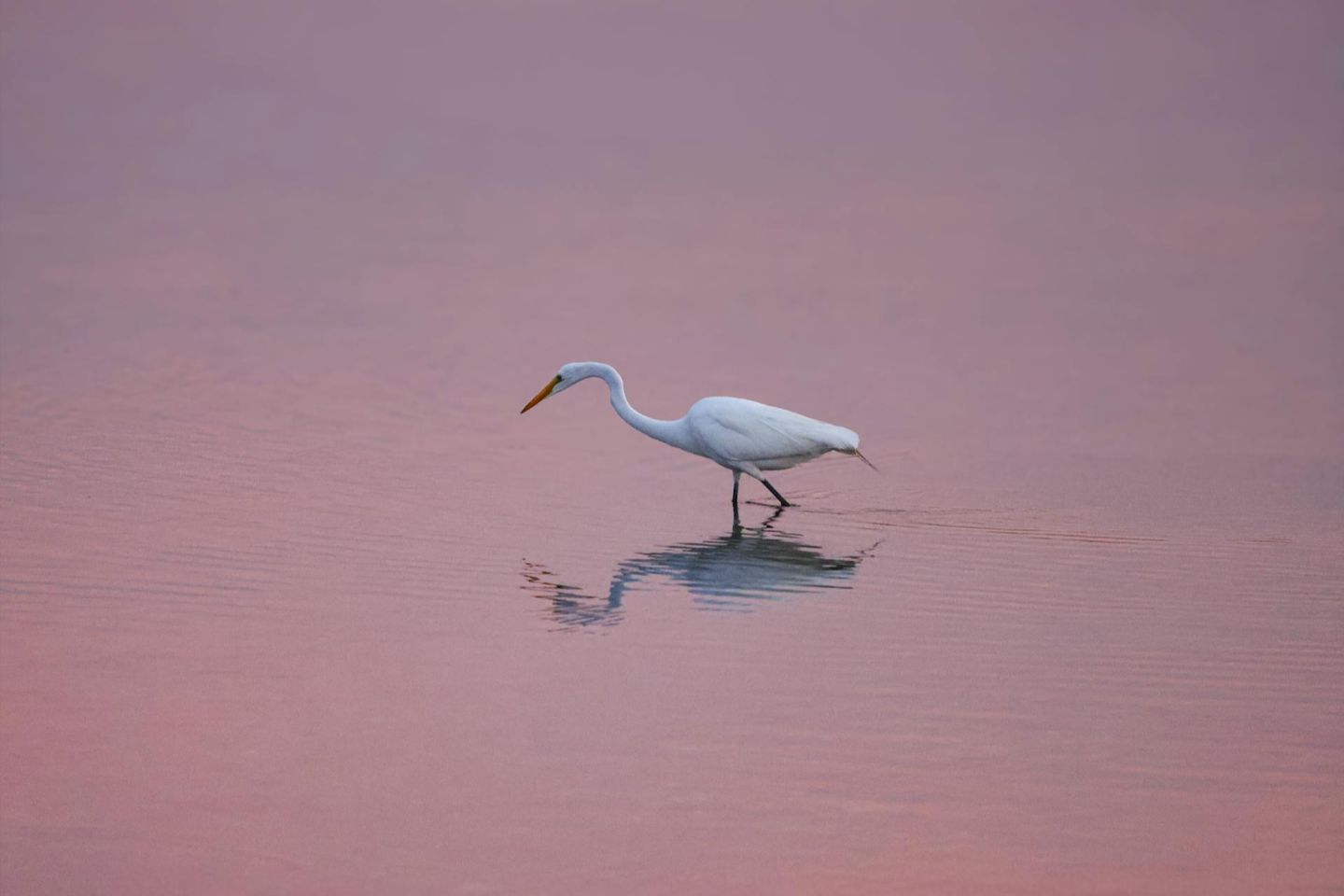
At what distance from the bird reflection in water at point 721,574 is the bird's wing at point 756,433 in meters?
0.77

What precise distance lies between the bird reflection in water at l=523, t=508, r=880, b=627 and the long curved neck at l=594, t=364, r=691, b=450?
1189 millimetres

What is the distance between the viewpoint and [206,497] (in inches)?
344

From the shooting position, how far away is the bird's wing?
372 inches

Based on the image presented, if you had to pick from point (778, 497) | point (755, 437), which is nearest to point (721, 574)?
point (755, 437)

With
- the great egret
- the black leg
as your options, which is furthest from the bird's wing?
the black leg

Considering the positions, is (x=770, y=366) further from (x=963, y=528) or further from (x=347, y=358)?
(x=963, y=528)

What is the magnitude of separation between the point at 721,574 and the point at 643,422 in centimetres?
263

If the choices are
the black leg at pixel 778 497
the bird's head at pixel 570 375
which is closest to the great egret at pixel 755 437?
the black leg at pixel 778 497

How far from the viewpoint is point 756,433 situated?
9.44 m

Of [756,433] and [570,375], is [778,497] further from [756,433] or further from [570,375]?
[570,375]

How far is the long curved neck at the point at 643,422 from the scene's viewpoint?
9.87 metres

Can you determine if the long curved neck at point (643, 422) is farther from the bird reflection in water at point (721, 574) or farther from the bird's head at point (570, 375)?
the bird reflection in water at point (721, 574)

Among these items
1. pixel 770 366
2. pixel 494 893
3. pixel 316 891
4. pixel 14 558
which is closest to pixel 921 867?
pixel 494 893

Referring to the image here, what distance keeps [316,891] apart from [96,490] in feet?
17.3
